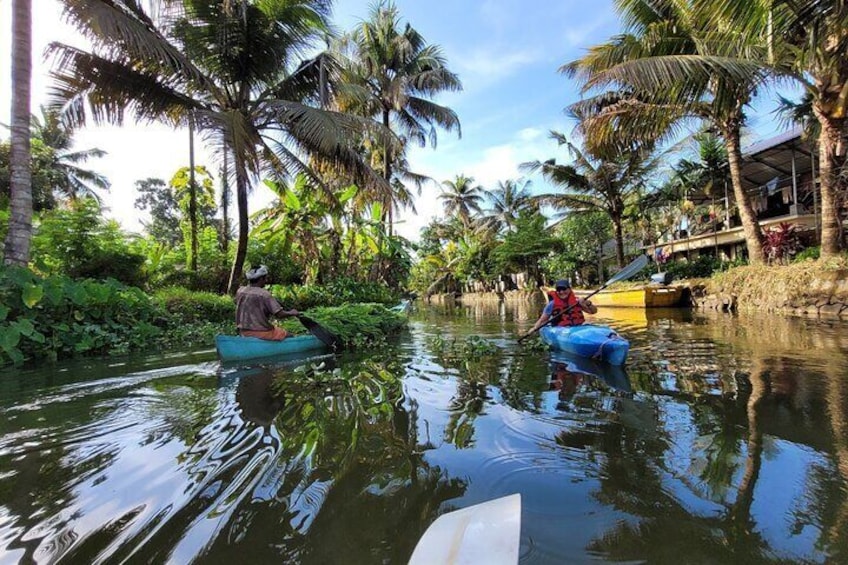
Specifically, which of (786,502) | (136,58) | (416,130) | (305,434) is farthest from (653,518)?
(416,130)

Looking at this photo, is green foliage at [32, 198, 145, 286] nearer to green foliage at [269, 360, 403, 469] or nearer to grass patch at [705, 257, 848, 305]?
green foliage at [269, 360, 403, 469]

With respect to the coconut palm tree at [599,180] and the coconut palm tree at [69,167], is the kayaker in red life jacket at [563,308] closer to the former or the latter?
the coconut palm tree at [599,180]

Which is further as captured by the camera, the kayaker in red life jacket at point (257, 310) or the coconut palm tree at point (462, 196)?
the coconut palm tree at point (462, 196)

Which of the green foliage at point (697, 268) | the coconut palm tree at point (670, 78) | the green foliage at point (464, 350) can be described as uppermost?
the coconut palm tree at point (670, 78)

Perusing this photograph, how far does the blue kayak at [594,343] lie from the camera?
6570mm

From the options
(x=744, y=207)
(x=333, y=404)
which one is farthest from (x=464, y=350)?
(x=744, y=207)

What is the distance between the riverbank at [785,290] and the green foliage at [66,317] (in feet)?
53.9

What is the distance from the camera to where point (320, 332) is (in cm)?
848

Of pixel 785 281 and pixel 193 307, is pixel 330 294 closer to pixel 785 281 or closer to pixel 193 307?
pixel 193 307

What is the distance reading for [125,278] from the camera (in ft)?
39.2

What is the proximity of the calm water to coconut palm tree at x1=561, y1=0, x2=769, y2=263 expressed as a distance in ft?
26.3

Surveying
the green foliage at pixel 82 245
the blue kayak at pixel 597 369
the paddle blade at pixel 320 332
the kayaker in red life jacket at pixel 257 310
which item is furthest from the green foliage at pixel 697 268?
the green foliage at pixel 82 245

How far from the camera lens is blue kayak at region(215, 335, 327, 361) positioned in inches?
276

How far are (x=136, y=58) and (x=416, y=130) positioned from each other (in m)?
13.5
